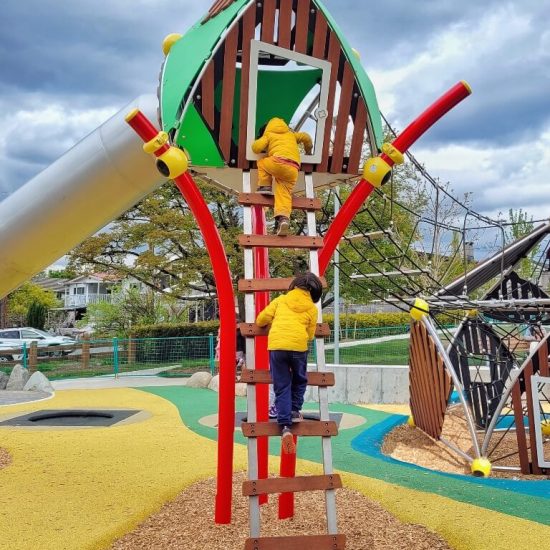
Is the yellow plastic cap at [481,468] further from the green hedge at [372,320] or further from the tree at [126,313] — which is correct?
the green hedge at [372,320]

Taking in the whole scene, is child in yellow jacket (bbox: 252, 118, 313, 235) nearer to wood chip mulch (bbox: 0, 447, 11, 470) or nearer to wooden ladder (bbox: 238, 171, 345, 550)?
wooden ladder (bbox: 238, 171, 345, 550)

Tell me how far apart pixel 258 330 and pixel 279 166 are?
1418 mm

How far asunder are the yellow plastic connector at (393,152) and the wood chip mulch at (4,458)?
6.06 m

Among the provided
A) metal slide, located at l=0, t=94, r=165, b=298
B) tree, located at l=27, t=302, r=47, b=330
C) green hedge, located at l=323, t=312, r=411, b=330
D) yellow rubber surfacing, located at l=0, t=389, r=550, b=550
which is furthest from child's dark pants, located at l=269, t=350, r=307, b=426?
A: tree, located at l=27, t=302, r=47, b=330

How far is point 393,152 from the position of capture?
17.9 feet

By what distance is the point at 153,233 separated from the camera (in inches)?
847

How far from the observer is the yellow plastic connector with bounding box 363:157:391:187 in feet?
17.8

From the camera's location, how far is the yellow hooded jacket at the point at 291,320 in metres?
4.40

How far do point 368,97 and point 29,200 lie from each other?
4.02 m

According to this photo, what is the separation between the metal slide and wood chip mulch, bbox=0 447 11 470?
2.53m

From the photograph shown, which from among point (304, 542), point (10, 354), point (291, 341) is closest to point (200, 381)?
point (10, 354)

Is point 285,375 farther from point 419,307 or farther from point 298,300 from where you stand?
point 419,307

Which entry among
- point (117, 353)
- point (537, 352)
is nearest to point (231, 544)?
point (537, 352)

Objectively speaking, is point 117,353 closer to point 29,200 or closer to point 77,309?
point 29,200
